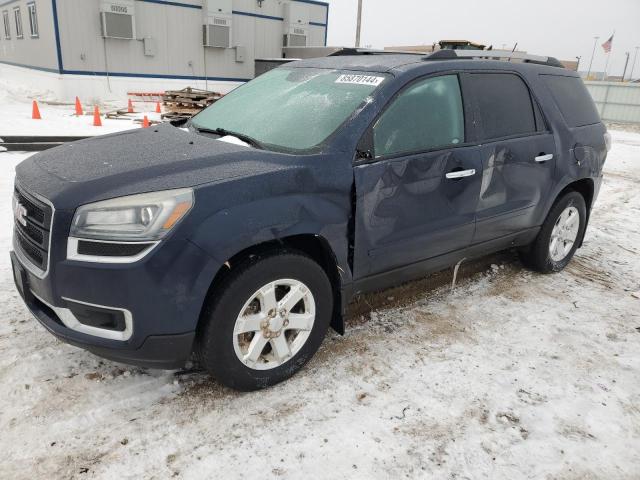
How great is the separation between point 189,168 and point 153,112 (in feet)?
52.1

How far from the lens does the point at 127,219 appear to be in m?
2.17

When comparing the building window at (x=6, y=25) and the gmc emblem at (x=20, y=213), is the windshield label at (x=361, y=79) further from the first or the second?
the building window at (x=6, y=25)

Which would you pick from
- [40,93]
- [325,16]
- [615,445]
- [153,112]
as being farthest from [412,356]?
[325,16]

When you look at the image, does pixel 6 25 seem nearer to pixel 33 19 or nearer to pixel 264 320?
pixel 33 19

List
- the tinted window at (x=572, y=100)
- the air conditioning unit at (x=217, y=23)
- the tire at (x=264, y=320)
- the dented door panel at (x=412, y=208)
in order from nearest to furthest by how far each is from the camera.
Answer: the tire at (x=264, y=320)
the dented door panel at (x=412, y=208)
the tinted window at (x=572, y=100)
the air conditioning unit at (x=217, y=23)

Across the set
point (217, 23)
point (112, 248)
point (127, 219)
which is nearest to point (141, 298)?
point (112, 248)

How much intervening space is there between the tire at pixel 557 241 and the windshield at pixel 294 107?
7.32 ft

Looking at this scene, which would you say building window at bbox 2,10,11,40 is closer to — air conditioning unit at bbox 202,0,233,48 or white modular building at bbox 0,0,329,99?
white modular building at bbox 0,0,329,99

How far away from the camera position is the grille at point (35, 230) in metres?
2.25

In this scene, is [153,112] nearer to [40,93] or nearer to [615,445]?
[40,93]

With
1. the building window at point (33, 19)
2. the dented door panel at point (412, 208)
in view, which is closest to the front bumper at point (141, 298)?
the dented door panel at point (412, 208)

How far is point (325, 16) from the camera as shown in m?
25.4

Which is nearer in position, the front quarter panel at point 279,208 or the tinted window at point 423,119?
the front quarter panel at point 279,208

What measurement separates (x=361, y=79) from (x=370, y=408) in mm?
1960
